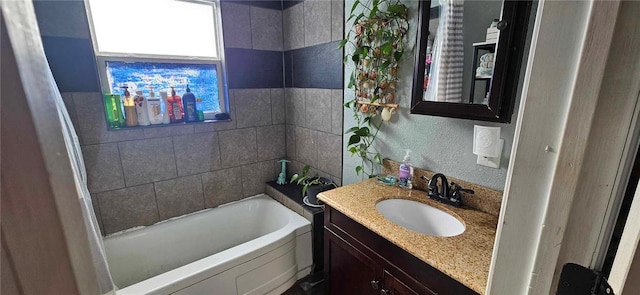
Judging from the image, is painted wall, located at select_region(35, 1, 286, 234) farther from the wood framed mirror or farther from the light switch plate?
the light switch plate

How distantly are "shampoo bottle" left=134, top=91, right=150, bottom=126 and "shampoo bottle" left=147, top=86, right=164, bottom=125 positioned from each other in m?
0.02

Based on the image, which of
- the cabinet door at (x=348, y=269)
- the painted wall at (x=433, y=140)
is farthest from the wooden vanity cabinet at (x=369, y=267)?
the painted wall at (x=433, y=140)

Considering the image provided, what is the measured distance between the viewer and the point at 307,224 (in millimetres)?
1938

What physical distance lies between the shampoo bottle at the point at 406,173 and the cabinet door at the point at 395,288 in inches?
21.0

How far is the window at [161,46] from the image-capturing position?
5.71 feet

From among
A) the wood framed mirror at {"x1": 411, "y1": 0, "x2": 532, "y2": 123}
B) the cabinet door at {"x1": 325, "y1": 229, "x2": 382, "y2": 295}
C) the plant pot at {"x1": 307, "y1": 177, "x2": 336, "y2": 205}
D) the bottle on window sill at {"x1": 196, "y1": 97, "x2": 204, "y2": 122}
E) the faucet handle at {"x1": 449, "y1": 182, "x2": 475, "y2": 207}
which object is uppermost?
the wood framed mirror at {"x1": 411, "y1": 0, "x2": 532, "y2": 123}

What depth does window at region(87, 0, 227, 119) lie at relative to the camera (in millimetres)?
1740

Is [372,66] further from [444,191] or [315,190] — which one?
[315,190]

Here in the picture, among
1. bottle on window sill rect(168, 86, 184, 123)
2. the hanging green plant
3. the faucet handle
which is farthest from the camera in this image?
bottle on window sill rect(168, 86, 184, 123)

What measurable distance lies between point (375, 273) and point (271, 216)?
50.5 inches

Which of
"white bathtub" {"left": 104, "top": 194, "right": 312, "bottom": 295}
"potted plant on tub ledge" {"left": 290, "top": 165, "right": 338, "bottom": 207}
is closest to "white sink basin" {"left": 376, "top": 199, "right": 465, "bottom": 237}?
"potted plant on tub ledge" {"left": 290, "top": 165, "right": 338, "bottom": 207}

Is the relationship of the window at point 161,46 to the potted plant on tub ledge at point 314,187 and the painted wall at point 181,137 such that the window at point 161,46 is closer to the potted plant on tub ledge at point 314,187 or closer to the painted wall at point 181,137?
the painted wall at point 181,137

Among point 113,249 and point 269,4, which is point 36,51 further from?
point 269,4

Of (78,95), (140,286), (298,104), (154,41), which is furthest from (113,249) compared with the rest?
(298,104)
